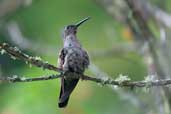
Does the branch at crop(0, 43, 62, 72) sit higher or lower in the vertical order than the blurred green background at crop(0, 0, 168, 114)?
lower

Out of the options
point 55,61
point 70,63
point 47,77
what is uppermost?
point 55,61

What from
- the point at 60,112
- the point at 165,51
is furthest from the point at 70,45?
the point at 60,112

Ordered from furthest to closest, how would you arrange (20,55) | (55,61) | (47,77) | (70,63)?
(55,61), (70,63), (47,77), (20,55)

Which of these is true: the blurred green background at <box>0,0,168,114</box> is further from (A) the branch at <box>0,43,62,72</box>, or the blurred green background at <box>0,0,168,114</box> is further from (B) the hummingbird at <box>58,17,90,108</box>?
(A) the branch at <box>0,43,62,72</box>

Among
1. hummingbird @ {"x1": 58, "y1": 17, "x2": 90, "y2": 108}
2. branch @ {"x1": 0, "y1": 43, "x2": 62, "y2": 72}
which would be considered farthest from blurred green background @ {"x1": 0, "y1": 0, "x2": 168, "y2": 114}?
branch @ {"x1": 0, "y1": 43, "x2": 62, "y2": 72}

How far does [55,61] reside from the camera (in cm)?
1003

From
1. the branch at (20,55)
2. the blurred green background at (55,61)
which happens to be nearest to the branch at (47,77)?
the branch at (20,55)

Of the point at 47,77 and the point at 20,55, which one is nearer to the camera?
the point at 20,55

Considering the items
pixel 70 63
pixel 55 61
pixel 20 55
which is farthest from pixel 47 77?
pixel 55 61

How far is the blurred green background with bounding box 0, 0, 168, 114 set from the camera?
10.2m

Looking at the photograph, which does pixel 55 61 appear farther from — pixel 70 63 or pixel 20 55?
pixel 20 55

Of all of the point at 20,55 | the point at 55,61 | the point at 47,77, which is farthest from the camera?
the point at 55,61

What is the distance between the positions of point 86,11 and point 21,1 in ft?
11.8

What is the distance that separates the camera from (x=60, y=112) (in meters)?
10.5
